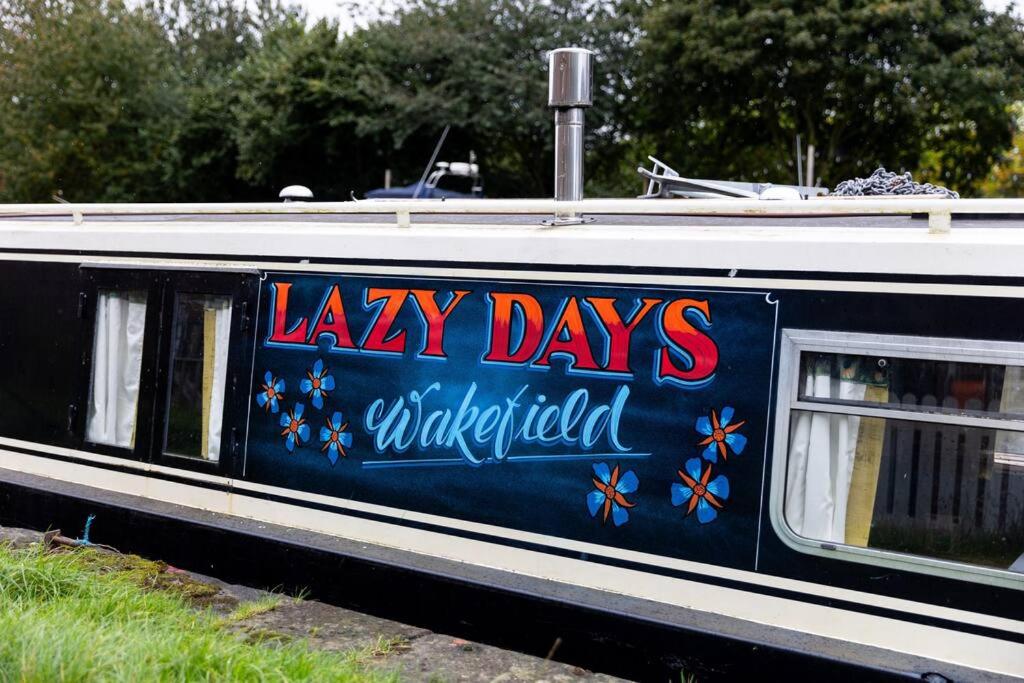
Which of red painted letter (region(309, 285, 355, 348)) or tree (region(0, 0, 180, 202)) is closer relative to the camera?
red painted letter (region(309, 285, 355, 348))

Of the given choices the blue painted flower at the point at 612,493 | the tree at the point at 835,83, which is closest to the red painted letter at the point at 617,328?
the blue painted flower at the point at 612,493

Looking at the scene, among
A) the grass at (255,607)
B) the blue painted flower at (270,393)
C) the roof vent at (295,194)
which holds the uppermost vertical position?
the roof vent at (295,194)

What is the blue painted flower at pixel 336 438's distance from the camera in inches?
214

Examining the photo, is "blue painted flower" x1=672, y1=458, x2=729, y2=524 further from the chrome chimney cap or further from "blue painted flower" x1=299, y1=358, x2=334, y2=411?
the chrome chimney cap

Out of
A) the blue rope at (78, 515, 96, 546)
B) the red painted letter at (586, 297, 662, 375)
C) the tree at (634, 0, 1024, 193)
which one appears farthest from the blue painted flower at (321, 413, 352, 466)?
the tree at (634, 0, 1024, 193)

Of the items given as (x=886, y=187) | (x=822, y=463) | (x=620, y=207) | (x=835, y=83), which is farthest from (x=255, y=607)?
(x=835, y=83)

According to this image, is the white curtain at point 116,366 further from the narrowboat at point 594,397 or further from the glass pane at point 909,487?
the glass pane at point 909,487

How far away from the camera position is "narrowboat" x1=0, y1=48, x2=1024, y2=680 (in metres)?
3.87

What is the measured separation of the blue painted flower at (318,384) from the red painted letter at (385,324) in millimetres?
272

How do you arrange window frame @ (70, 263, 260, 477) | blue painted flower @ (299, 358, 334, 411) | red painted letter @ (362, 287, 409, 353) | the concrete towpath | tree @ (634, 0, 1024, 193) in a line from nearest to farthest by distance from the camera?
the concrete towpath → red painted letter @ (362, 287, 409, 353) → blue painted flower @ (299, 358, 334, 411) → window frame @ (70, 263, 260, 477) → tree @ (634, 0, 1024, 193)

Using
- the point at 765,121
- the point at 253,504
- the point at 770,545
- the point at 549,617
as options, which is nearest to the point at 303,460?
the point at 253,504

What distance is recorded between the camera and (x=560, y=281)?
188 inches

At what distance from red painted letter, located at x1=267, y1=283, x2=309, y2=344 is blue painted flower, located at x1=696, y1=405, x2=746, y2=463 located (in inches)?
85.6

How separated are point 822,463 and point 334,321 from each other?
250 cm
